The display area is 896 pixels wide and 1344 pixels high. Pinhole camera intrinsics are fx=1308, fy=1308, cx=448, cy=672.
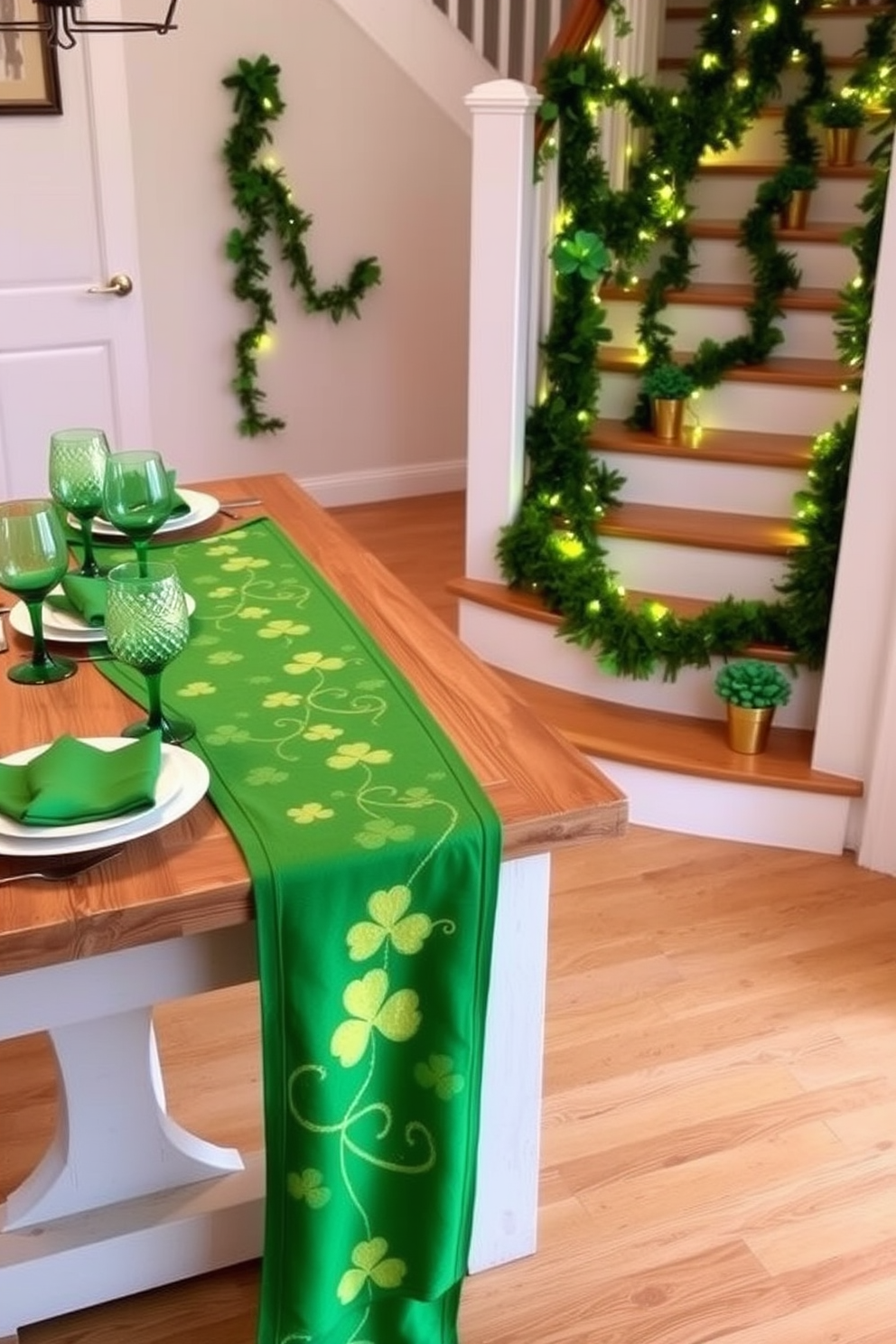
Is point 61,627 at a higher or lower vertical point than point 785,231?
lower

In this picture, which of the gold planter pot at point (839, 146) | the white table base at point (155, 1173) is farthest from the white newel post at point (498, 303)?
the white table base at point (155, 1173)

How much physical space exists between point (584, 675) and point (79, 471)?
64.1 inches

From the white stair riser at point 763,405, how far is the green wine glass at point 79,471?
6.25 feet

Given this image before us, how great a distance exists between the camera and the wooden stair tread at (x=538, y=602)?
115 inches

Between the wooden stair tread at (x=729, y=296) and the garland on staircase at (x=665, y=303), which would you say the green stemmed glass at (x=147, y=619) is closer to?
the garland on staircase at (x=665, y=303)

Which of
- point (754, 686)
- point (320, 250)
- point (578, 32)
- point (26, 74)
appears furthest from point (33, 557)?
point (320, 250)

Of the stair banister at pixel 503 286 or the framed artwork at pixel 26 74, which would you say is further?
the framed artwork at pixel 26 74

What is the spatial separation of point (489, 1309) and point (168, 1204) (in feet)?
1.50

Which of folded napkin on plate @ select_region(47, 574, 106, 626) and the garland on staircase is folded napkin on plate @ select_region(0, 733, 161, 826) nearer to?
folded napkin on plate @ select_region(47, 574, 106, 626)

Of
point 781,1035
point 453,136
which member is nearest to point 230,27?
point 453,136

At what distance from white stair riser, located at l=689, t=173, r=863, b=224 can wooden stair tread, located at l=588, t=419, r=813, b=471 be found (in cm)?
80

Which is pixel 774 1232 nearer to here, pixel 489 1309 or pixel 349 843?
pixel 489 1309

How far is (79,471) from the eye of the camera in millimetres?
1817

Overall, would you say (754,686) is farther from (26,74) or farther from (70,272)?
(26,74)
